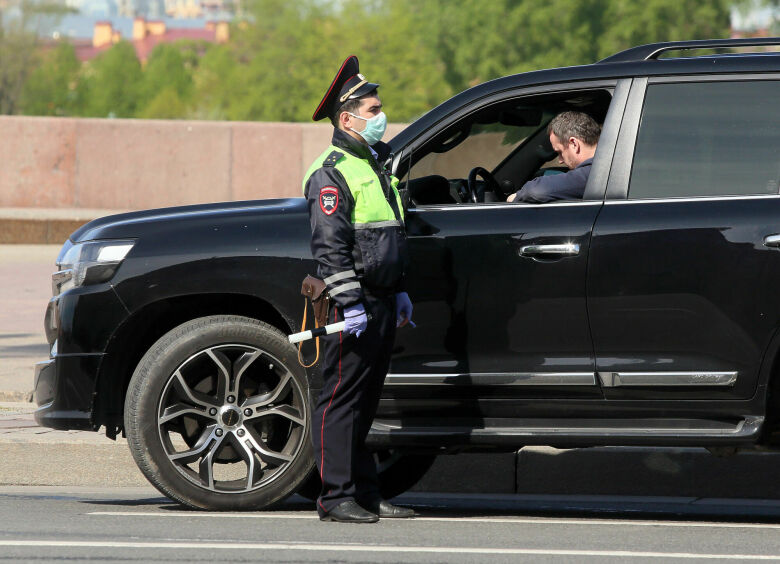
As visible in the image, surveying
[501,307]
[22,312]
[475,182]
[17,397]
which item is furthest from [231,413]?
[22,312]

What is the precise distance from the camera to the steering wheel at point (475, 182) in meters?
5.81

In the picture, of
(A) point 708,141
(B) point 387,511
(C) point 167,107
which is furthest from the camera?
(C) point 167,107

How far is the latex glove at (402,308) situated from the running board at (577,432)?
422 millimetres

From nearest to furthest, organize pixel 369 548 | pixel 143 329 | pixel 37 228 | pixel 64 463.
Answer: pixel 369 548 → pixel 143 329 → pixel 64 463 → pixel 37 228

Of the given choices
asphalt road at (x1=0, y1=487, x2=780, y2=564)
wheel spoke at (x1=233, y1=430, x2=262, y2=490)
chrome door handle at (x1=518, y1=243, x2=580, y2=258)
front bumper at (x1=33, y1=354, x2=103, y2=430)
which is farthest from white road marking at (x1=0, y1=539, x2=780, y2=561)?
chrome door handle at (x1=518, y1=243, x2=580, y2=258)

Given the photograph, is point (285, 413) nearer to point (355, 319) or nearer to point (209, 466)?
point (209, 466)

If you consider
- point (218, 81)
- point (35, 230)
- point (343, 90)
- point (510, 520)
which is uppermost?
point (218, 81)

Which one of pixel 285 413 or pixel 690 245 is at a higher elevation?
pixel 690 245

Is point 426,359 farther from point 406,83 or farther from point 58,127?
point 406,83

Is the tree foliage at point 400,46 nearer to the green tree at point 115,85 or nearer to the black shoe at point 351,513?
the green tree at point 115,85

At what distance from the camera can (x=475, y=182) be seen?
5.95 meters

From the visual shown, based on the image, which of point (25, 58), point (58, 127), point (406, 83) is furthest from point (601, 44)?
point (58, 127)

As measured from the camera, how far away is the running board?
17.2 ft

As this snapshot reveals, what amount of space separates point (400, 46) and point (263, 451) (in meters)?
65.5
